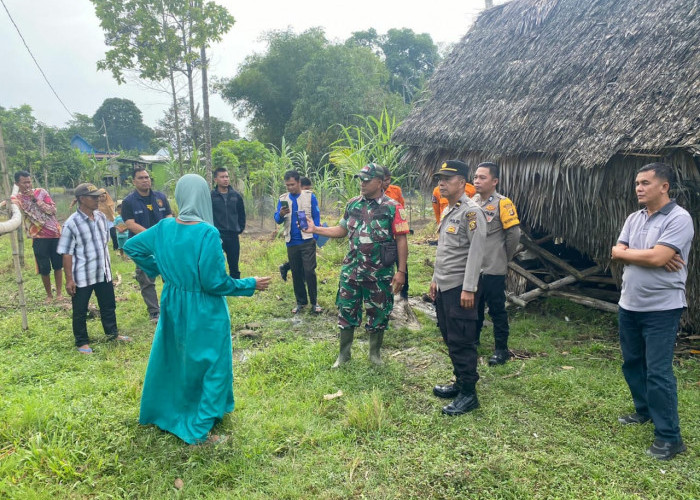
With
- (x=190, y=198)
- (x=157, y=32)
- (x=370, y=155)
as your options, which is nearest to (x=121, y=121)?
(x=157, y=32)

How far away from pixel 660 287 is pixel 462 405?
4.95ft

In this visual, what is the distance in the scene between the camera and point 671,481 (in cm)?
252

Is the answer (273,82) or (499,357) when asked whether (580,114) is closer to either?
(499,357)

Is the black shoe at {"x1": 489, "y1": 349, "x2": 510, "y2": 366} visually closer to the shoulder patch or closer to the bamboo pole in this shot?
the shoulder patch

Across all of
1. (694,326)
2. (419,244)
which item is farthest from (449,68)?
(694,326)

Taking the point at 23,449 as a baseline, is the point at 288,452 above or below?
below

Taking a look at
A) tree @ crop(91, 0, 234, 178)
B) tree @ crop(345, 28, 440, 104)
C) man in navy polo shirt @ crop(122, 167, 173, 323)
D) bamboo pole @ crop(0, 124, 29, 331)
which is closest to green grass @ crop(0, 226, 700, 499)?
bamboo pole @ crop(0, 124, 29, 331)

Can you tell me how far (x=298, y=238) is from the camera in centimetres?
557

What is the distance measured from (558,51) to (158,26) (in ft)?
35.9

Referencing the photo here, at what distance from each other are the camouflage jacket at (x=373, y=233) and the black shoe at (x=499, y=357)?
132 cm

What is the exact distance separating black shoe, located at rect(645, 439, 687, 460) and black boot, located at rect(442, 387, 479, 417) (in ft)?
3.55

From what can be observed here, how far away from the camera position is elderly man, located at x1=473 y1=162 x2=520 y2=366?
163 inches

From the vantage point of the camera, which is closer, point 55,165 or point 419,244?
point 419,244

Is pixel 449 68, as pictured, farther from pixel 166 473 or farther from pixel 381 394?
pixel 166 473
